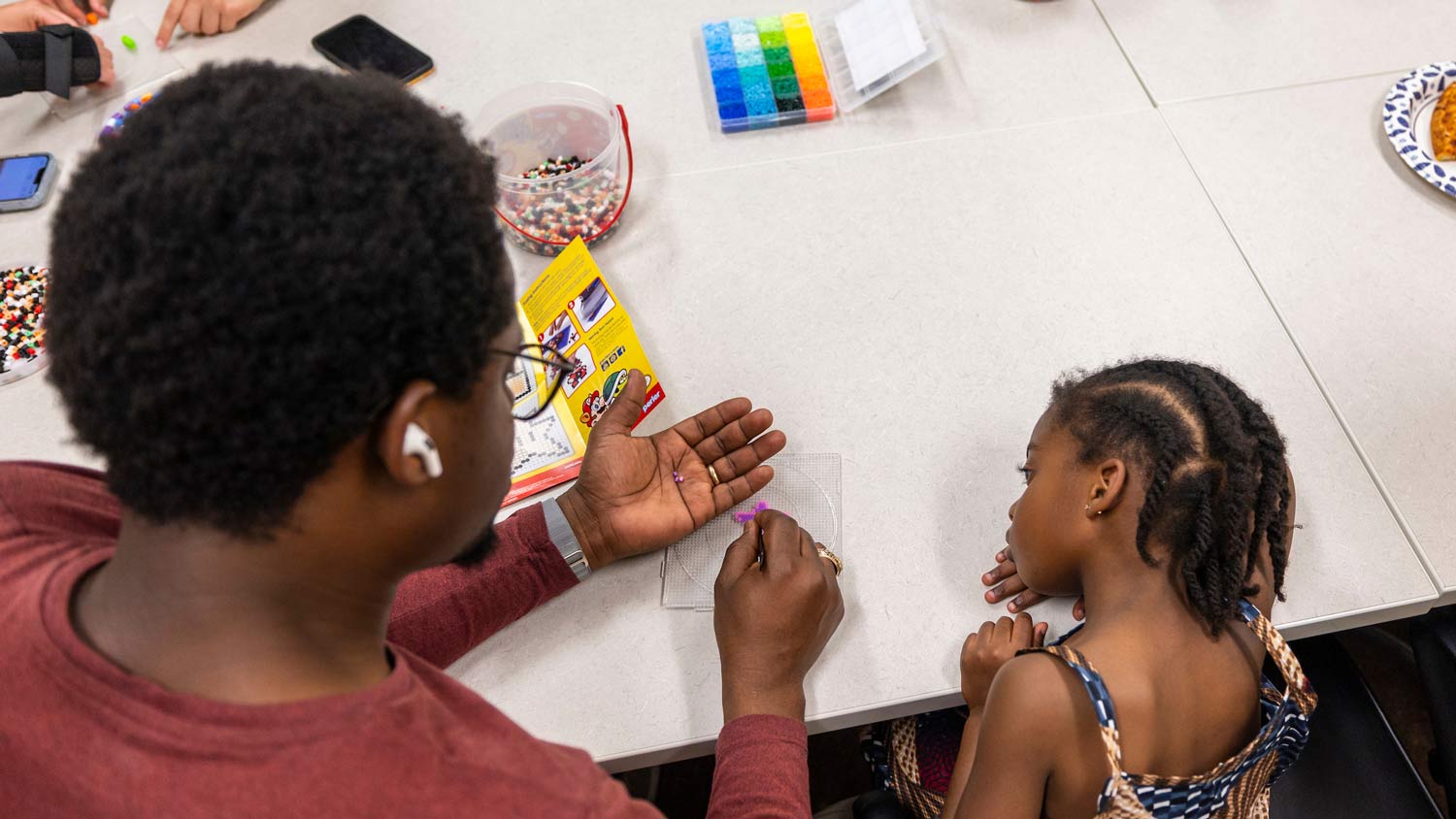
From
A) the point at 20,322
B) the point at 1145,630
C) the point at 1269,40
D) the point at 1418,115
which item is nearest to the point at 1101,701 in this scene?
the point at 1145,630

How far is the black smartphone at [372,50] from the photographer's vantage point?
5.25 ft

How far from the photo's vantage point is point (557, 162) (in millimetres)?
1436

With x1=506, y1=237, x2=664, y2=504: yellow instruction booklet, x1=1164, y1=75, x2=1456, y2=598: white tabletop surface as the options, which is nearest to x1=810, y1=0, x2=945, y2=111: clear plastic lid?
x1=1164, y1=75, x2=1456, y2=598: white tabletop surface

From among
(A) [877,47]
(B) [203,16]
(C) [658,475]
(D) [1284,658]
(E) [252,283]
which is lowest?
(D) [1284,658]

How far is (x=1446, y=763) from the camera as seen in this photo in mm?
1062

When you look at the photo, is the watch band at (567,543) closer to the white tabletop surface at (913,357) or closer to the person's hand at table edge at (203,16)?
the white tabletop surface at (913,357)

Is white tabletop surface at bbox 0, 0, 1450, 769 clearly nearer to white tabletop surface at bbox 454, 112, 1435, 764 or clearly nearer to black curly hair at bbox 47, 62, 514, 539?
white tabletop surface at bbox 454, 112, 1435, 764

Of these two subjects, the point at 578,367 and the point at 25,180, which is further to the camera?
the point at 25,180

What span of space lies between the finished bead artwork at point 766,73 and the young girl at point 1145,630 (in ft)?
2.33

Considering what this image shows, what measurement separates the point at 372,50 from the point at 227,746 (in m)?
1.35

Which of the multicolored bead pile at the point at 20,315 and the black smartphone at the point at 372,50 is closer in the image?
the multicolored bead pile at the point at 20,315

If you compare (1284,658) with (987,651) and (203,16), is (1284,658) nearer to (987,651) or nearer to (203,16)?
(987,651)

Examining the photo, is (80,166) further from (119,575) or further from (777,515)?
(777,515)

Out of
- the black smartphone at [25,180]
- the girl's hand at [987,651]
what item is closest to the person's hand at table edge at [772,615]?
the girl's hand at [987,651]
